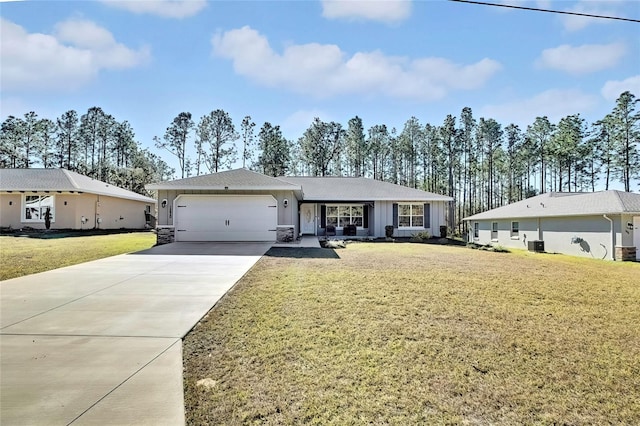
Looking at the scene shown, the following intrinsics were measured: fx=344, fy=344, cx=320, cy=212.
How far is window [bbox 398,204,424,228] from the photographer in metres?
20.9

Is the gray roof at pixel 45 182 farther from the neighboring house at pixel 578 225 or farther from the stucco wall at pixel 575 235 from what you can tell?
the stucco wall at pixel 575 235

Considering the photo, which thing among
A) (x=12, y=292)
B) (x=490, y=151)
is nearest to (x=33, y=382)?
(x=12, y=292)

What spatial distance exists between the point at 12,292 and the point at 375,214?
17293 mm

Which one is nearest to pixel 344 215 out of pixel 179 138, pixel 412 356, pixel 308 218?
pixel 308 218

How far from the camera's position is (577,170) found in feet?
113

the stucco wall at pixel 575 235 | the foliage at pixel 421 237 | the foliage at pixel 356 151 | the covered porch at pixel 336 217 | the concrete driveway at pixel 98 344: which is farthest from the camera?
the foliage at pixel 356 151

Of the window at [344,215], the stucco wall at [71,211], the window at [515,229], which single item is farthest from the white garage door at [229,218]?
the window at [515,229]

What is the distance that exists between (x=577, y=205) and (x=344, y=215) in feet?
39.7

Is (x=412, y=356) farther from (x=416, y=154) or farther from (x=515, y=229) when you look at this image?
(x=416, y=154)

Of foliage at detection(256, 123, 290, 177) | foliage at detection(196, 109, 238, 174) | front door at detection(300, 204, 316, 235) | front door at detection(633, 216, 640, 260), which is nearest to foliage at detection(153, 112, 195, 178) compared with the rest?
foliage at detection(196, 109, 238, 174)

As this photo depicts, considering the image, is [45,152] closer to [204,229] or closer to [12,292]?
[204,229]

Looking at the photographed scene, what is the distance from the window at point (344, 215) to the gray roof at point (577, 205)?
9.36 metres

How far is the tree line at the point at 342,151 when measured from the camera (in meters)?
36.8

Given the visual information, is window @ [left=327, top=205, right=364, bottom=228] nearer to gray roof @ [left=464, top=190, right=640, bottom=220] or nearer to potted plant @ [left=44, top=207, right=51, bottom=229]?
gray roof @ [left=464, top=190, right=640, bottom=220]
